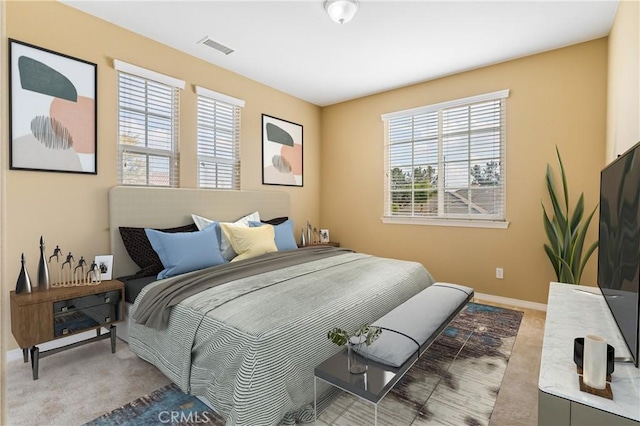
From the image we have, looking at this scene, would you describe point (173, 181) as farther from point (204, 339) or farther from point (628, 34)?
point (628, 34)

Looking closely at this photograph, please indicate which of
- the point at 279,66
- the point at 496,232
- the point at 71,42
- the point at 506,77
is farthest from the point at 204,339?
the point at 506,77

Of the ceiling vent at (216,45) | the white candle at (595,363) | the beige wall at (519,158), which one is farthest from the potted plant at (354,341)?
the ceiling vent at (216,45)

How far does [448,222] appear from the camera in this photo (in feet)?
13.4

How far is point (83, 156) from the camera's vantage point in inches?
108

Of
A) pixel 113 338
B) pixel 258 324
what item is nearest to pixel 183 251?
pixel 113 338

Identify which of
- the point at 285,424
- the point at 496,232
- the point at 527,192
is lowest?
the point at 285,424

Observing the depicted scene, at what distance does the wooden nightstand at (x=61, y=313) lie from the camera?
2113mm

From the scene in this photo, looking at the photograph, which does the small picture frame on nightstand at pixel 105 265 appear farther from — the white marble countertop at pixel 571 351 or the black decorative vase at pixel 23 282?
the white marble countertop at pixel 571 351

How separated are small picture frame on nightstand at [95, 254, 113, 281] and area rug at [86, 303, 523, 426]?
1147 mm

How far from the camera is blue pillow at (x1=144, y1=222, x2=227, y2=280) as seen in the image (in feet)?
8.73

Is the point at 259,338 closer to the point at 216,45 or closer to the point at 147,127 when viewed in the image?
the point at 147,127

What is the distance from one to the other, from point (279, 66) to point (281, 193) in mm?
1611

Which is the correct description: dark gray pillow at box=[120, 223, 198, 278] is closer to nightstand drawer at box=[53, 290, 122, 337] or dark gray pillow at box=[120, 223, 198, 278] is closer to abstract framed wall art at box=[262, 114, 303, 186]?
nightstand drawer at box=[53, 290, 122, 337]

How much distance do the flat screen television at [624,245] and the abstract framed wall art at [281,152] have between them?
350 cm
